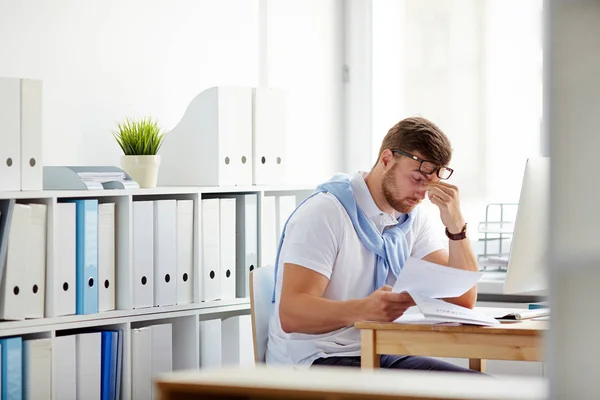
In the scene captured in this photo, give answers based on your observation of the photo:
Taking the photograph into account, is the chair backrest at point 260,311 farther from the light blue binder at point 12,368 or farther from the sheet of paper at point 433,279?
the light blue binder at point 12,368

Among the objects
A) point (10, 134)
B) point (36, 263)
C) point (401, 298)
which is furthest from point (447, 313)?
point (10, 134)


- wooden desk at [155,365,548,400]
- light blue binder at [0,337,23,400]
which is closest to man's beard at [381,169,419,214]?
light blue binder at [0,337,23,400]

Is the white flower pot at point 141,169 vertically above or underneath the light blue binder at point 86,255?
above

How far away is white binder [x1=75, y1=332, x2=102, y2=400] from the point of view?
122 inches

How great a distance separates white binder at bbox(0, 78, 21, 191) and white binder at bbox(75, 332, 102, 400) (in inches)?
21.8

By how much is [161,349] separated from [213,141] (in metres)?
0.76

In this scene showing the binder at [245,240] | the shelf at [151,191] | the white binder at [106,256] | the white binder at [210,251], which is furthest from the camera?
the binder at [245,240]

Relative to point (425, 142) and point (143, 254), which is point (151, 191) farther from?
point (425, 142)

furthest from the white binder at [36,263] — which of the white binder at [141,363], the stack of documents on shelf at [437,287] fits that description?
the stack of documents on shelf at [437,287]

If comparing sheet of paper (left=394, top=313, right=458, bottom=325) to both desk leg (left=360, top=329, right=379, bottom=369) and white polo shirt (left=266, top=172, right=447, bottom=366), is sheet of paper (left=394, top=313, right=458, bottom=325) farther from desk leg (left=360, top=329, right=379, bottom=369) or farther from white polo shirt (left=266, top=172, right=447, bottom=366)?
white polo shirt (left=266, top=172, right=447, bottom=366)

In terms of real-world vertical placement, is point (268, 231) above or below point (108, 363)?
above

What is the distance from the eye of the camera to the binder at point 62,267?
9.86 feet

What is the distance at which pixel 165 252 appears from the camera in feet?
10.9

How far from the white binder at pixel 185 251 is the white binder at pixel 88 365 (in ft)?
1.19
